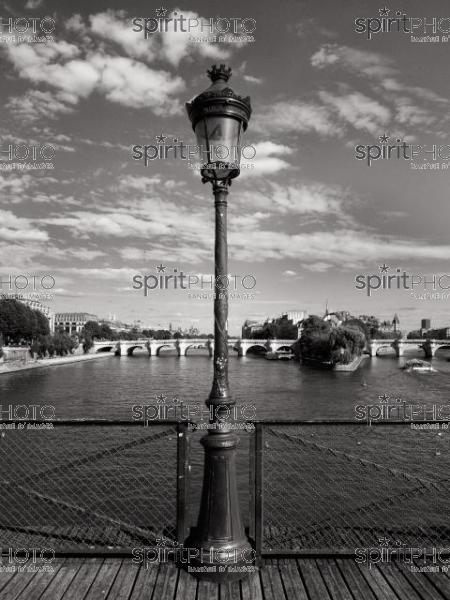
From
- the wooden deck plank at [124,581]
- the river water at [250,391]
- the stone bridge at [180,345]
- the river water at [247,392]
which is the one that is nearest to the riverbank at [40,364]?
the river water at [250,391]

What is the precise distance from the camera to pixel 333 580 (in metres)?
4.40

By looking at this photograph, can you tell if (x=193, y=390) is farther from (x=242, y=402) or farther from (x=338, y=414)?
(x=338, y=414)

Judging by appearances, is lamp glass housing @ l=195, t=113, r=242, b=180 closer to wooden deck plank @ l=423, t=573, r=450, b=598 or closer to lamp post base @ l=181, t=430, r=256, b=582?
lamp post base @ l=181, t=430, r=256, b=582

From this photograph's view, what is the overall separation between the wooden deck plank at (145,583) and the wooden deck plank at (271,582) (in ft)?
3.21

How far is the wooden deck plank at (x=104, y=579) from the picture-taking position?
4.17m

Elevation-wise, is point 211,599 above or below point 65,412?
above

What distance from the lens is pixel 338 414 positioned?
112ft

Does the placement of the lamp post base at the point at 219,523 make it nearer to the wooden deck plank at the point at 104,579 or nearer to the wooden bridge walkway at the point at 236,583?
the wooden bridge walkway at the point at 236,583

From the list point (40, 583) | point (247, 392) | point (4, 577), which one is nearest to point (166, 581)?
point (40, 583)

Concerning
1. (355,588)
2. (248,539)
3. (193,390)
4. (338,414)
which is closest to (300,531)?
(248,539)

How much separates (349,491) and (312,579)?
44.1 feet

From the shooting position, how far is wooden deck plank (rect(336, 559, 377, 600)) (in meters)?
4.18

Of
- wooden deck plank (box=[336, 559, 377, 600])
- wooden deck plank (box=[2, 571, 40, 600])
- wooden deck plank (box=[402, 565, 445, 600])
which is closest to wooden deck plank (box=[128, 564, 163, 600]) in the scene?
wooden deck plank (box=[2, 571, 40, 600])

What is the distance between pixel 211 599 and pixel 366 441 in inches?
845
